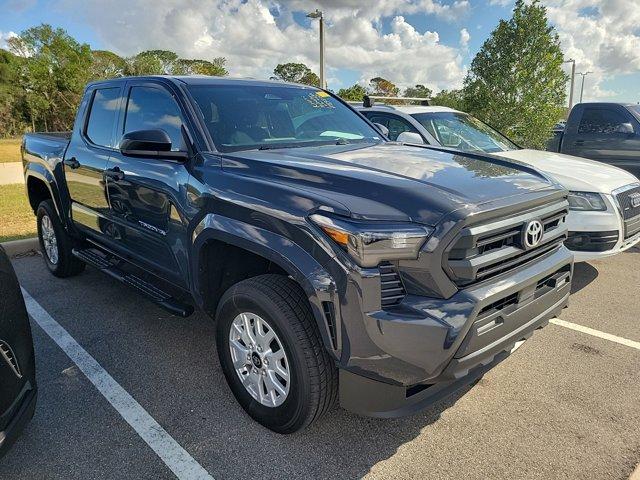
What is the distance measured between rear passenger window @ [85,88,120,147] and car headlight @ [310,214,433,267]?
266cm

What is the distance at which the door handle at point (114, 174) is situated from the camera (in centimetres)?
366

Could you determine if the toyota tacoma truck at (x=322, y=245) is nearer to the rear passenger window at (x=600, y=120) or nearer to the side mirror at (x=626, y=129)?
the side mirror at (x=626, y=129)

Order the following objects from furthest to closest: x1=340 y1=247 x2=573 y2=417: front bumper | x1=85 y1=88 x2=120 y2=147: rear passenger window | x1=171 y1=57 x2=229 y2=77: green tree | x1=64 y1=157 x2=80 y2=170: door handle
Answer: x1=171 y1=57 x2=229 y2=77: green tree
x1=64 y1=157 x2=80 y2=170: door handle
x1=85 y1=88 x2=120 y2=147: rear passenger window
x1=340 y1=247 x2=573 y2=417: front bumper

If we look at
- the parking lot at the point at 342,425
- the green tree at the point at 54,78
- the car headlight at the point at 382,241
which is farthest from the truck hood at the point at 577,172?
the green tree at the point at 54,78

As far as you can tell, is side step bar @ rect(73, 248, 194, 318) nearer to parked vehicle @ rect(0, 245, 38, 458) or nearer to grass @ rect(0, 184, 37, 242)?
parked vehicle @ rect(0, 245, 38, 458)

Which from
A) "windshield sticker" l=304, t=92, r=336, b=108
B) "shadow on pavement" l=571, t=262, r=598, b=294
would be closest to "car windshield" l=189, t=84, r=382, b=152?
"windshield sticker" l=304, t=92, r=336, b=108

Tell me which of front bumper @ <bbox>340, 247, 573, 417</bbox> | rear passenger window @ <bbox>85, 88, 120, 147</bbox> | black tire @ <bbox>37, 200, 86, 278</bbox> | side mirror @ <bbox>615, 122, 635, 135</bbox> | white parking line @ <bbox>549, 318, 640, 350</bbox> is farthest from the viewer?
side mirror @ <bbox>615, 122, 635, 135</bbox>

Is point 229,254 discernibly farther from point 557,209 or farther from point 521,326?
A: point 557,209

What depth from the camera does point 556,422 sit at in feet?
9.27

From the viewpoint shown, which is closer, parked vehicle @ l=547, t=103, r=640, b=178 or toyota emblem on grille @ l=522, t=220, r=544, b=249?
toyota emblem on grille @ l=522, t=220, r=544, b=249

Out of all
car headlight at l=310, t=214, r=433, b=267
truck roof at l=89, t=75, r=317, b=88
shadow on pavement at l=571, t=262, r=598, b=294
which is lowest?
shadow on pavement at l=571, t=262, r=598, b=294

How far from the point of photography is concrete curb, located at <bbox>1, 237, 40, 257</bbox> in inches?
241

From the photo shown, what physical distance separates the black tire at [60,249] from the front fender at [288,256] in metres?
2.83

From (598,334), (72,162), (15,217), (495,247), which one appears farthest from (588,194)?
(15,217)
